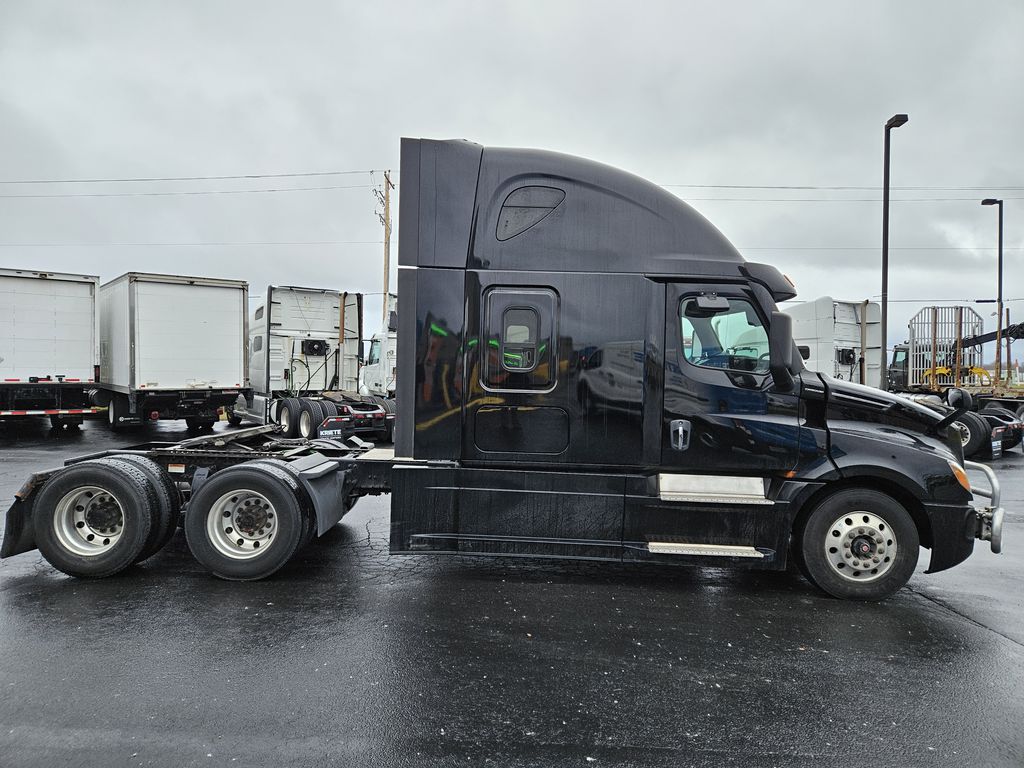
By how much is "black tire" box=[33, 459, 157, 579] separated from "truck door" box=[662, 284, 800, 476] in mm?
4410

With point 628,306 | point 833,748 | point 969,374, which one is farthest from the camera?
point 969,374

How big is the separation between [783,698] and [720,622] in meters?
1.04

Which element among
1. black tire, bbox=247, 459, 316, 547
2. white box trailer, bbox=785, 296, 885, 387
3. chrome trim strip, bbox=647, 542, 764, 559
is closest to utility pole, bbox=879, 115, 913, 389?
white box trailer, bbox=785, 296, 885, 387

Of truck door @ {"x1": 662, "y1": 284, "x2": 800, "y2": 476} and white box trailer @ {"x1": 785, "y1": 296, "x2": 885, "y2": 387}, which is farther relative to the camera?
white box trailer @ {"x1": 785, "y1": 296, "x2": 885, "y2": 387}

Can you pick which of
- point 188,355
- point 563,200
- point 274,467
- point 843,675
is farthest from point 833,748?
point 188,355

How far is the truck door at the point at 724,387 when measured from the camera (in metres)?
4.73

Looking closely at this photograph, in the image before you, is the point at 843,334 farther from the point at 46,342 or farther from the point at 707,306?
the point at 46,342

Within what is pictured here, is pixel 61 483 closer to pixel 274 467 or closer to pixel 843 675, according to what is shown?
pixel 274 467

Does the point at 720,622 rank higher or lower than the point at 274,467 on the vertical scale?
lower

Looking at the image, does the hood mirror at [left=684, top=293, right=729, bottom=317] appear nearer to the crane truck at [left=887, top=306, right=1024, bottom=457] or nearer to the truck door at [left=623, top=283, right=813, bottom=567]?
the truck door at [left=623, top=283, right=813, bottom=567]

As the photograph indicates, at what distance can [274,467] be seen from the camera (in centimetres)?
518

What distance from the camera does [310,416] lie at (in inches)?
526

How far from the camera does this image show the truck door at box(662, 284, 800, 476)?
4.73m

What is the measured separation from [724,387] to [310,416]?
10.5 meters
